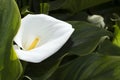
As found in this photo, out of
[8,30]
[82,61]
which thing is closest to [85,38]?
[82,61]

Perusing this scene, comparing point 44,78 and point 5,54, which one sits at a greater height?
point 5,54

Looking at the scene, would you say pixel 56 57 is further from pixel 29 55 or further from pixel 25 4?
pixel 25 4

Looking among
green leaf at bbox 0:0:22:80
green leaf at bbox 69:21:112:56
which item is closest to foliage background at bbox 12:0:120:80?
green leaf at bbox 69:21:112:56

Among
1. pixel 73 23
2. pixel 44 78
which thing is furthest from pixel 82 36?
pixel 44 78

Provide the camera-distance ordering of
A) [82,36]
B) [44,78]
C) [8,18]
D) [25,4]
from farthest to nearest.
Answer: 1. [25,4]
2. [82,36]
3. [44,78]
4. [8,18]

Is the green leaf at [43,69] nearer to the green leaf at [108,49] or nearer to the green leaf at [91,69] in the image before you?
the green leaf at [91,69]

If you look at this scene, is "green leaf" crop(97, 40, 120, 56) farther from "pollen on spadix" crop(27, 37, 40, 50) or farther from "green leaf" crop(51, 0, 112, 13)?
"green leaf" crop(51, 0, 112, 13)

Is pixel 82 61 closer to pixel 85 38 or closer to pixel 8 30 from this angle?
pixel 85 38
